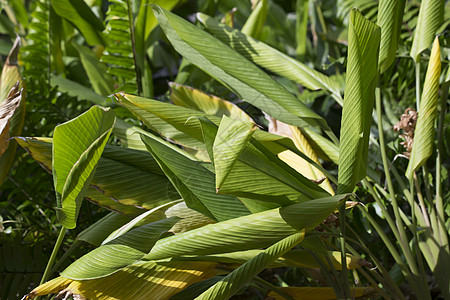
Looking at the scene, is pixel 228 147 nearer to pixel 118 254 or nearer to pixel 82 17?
pixel 118 254

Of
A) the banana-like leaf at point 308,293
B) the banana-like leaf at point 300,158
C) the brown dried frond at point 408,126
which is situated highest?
the brown dried frond at point 408,126

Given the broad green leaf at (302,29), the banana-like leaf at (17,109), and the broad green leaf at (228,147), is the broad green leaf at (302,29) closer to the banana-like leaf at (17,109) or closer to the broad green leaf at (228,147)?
the banana-like leaf at (17,109)

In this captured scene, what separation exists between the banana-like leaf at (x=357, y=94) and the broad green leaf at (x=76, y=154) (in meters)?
0.31

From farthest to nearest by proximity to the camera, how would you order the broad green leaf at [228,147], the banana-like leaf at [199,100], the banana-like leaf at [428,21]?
the banana-like leaf at [199,100], the banana-like leaf at [428,21], the broad green leaf at [228,147]

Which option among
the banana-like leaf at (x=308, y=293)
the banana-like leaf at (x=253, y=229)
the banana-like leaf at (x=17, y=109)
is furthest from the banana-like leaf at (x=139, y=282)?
the banana-like leaf at (x=17, y=109)

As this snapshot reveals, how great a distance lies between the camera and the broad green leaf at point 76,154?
554 millimetres

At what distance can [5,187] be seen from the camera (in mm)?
1177

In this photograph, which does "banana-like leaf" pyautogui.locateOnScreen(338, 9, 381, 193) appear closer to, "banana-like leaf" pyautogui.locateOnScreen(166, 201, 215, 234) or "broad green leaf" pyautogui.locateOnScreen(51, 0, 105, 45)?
"banana-like leaf" pyautogui.locateOnScreen(166, 201, 215, 234)

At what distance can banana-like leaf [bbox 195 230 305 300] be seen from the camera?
1.78 feet

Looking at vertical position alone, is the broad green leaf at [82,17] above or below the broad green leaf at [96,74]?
above

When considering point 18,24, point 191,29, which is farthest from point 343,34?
point 18,24

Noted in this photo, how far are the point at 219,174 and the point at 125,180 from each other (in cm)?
29

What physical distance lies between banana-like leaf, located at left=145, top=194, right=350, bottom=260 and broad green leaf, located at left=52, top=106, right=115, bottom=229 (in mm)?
138

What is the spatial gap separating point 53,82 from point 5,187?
358mm
